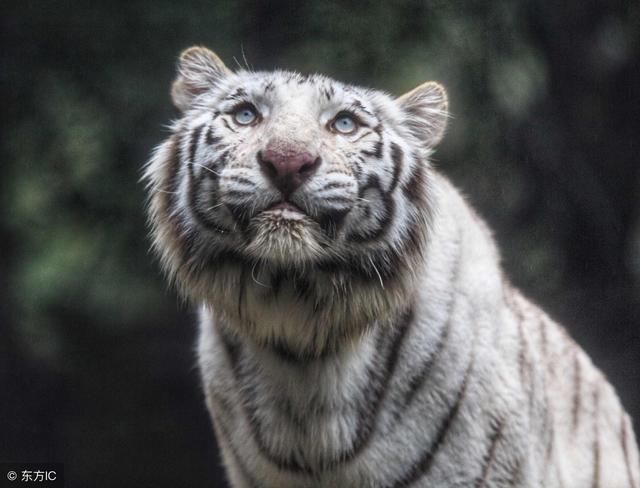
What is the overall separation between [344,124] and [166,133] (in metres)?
1.13

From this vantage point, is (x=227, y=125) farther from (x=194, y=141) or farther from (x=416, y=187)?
(x=416, y=187)

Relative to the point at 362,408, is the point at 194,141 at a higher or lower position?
higher

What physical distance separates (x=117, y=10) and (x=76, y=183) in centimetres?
48

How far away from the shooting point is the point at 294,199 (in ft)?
4.02

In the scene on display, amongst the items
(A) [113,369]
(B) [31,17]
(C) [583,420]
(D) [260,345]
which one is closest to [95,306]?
(A) [113,369]

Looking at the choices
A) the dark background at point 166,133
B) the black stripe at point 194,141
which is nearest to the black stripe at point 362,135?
the black stripe at point 194,141

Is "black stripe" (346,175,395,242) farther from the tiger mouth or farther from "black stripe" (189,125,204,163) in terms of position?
"black stripe" (189,125,204,163)

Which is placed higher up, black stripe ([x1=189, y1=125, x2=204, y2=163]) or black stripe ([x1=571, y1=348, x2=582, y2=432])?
black stripe ([x1=189, y1=125, x2=204, y2=163])

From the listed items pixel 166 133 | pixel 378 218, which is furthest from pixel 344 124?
pixel 166 133

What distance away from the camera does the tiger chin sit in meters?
1.28

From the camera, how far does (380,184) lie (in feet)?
4.47

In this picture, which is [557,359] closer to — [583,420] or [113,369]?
[583,420]

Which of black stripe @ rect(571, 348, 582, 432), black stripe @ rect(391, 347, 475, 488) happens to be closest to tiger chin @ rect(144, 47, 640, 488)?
black stripe @ rect(391, 347, 475, 488)

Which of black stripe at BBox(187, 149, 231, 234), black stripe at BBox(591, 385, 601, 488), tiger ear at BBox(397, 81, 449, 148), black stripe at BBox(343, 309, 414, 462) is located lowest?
black stripe at BBox(591, 385, 601, 488)
